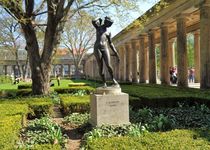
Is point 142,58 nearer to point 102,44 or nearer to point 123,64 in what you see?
point 123,64

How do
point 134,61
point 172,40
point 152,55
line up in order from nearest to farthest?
point 152,55 < point 134,61 < point 172,40

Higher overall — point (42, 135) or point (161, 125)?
point (161, 125)

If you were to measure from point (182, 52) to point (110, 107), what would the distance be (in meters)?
14.6

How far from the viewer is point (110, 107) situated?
10367 mm

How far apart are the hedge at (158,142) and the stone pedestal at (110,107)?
106 inches

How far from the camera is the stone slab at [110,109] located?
33.6 ft

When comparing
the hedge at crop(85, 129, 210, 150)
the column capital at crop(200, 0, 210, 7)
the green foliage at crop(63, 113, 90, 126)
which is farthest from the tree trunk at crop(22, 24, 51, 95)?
the hedge at crop(85, 129, 210, 150)

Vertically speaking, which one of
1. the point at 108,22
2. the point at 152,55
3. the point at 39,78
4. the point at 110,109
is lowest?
the point at 110,109

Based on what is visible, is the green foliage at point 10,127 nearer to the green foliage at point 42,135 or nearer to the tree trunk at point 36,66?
the green foliage at point 42,135

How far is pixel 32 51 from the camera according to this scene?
20.2 metres

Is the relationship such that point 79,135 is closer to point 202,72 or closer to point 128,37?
point 202,72

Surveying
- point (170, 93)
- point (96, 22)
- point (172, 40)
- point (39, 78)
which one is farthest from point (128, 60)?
point (96, 22)

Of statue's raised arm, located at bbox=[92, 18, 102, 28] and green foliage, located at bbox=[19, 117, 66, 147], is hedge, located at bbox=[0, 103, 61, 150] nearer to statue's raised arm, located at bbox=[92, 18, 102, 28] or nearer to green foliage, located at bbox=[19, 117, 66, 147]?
green foliage, located at bbox=[19, 117, 66, 147]

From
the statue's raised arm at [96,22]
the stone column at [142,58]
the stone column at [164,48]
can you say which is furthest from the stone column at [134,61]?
the statue's raised arm at [96,22]
